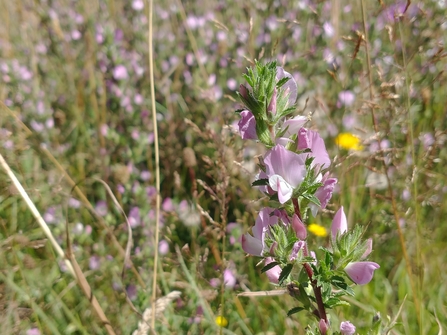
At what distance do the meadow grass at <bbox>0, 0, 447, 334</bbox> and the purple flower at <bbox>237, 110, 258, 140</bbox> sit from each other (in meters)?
0.37

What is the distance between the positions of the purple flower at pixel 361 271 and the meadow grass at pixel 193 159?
0.43 metres

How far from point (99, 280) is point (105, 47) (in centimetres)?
138

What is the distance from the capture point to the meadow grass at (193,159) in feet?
4.56

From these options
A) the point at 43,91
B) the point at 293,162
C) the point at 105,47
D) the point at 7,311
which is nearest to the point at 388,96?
the point at 293,162

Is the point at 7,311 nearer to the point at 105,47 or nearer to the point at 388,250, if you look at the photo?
→ the point at 388,250

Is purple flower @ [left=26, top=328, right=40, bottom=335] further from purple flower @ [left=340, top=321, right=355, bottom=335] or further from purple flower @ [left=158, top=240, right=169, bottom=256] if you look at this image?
purple flower @ [left=340, top=321, right=355, bottom=335]

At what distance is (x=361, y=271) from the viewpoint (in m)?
0.72

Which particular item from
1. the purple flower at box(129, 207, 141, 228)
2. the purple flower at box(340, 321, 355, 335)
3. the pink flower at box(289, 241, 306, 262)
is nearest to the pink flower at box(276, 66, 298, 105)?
the pink flower at box(289, 241, 306, 262)

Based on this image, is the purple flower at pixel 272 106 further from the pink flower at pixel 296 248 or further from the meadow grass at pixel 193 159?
the meadow grass at pixel 193 159

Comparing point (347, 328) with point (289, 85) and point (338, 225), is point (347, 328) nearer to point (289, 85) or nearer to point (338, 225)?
point (338, 225)

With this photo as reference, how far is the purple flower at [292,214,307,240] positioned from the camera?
71 centimetres

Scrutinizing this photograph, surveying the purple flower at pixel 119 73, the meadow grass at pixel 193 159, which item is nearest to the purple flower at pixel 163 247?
the meadow grass at pixel 193 159

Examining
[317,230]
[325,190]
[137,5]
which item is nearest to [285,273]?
[325,190]

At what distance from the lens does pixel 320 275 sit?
0.74 m
